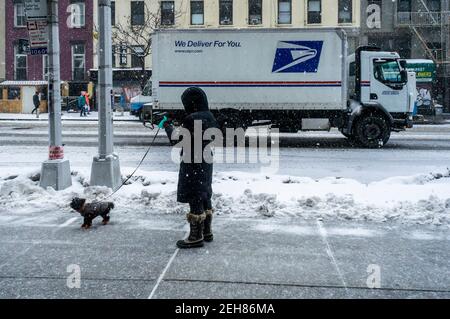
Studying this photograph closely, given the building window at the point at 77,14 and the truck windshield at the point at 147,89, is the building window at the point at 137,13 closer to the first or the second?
the building window at the point at 77,14

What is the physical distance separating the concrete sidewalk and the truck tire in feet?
33.3

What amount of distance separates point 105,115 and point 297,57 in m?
9.46

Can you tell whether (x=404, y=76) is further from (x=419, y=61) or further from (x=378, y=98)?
(x=419, y=61)

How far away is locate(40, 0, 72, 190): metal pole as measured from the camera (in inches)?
336

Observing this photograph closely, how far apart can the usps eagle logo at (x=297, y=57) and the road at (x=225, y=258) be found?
10518mm

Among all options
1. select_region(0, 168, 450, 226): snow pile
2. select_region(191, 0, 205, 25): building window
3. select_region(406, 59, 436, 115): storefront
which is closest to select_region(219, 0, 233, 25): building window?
select_region(191, 0, 205, 25): building window

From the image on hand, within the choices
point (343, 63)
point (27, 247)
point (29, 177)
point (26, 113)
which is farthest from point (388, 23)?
point (27, 247)

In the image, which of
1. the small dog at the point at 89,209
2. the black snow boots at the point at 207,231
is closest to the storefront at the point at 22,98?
the small dog at the point at 89,209

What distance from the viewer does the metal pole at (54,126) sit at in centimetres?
855

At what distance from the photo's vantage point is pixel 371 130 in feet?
54.1

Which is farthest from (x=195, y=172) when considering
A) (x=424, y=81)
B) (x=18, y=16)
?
(x=18, y=16)

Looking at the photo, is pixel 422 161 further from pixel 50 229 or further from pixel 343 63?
pixel 50 229
